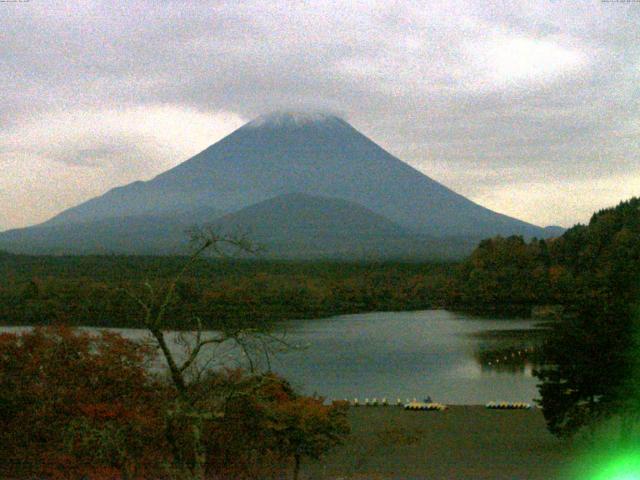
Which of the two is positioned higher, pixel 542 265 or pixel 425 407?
pixel 542 265

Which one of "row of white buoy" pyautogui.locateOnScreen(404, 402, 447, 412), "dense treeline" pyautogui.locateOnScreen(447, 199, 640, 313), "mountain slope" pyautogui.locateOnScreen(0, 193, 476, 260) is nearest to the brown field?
"row of white buoy" pyautogui.locateOnScreen(404, 402, 447, 412)

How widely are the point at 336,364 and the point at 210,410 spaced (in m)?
18.9

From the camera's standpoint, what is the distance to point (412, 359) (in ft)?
89.4

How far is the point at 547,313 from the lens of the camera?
146ft

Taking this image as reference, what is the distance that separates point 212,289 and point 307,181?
87.3 m

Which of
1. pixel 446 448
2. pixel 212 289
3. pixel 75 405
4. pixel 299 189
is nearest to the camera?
pixel 75 405

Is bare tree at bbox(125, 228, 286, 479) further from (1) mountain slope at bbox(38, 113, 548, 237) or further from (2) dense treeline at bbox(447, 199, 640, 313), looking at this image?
(1) mountain slope at bbox(38, 113, 548, 237)

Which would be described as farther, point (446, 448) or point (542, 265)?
point (542, 265)

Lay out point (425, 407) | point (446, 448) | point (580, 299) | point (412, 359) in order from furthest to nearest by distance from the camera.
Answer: point (412, 359), point (425, 407), point (580, 299), point (446, 448)

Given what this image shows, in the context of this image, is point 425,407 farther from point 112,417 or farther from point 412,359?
point 412,359

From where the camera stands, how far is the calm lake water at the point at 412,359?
20.4m

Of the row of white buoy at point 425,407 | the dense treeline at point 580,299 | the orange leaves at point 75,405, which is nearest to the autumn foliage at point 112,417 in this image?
the orange leaves at point 75,405

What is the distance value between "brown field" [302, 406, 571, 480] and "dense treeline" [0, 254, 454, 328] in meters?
16.7

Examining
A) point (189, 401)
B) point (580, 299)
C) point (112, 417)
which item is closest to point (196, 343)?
point (189, 401)
